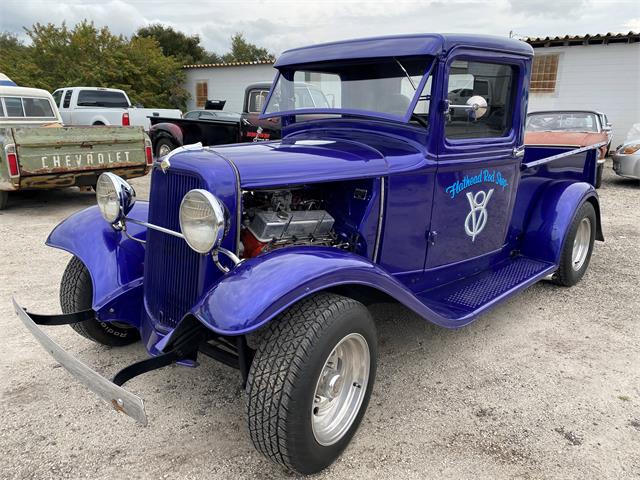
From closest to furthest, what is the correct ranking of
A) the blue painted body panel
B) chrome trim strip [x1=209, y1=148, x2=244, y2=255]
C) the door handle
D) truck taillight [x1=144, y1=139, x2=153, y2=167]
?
the blue painted body panel, chrome trim strip [x1=209, y1=148, x2=244, y2=255], the door handle, truck taillight [x1=144, y1=139, x2=153, y2=167]

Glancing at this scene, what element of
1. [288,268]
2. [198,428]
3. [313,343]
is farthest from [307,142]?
[198,428]

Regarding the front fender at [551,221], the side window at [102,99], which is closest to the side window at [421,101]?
the front fender at [551,221]

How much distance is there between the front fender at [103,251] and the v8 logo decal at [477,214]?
2142mm

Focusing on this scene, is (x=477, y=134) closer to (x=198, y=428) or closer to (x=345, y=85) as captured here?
(x=345, y=85)

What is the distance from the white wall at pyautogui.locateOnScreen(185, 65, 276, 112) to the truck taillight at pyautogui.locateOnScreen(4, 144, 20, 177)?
42.8 ft

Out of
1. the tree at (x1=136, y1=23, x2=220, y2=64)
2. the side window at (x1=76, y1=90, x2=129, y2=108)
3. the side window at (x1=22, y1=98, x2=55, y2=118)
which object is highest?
the tree at (x1=136, y1=23, x2=220, y2=64)

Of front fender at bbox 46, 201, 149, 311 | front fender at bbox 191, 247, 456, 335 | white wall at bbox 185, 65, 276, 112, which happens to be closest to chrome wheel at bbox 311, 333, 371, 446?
front fender at bbox 191, 247, 456, 335

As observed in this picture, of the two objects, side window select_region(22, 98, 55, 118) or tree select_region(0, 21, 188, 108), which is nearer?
side window select_region(22, 98, 55, 118)

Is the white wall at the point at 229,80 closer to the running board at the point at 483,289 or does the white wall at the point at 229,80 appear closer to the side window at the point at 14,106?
→ the side window at the point at 14,106

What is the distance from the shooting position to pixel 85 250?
2.96m

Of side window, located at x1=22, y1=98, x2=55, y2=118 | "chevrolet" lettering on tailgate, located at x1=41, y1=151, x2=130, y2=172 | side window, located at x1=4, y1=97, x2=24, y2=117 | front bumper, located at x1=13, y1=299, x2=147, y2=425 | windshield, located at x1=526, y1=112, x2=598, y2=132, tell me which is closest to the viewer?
front bumper, located at x1=13, y1=299, x2=147, y2=425

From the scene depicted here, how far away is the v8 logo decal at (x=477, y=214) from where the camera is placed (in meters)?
3.38

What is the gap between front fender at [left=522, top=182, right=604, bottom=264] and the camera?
13.5ft

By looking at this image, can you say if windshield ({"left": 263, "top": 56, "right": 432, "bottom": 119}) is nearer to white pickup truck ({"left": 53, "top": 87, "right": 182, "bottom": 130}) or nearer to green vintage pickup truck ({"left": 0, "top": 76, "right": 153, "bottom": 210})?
green vintage pickup truck ({"left": 0, "top": 76, "right": 153, "bottom": 210})
